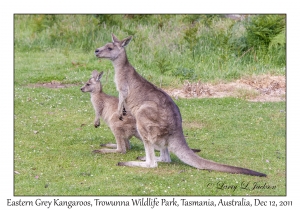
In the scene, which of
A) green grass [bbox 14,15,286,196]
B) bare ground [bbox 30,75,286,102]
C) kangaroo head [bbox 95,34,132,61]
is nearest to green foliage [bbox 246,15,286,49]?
green grass [bbox 14,15,286,196]

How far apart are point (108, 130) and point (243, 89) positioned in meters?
3.54

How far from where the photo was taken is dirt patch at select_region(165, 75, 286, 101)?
1211 centimetres

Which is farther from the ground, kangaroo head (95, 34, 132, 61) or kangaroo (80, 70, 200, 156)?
kangaroo head (95, 34, 132, 61)

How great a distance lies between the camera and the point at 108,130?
10.2m

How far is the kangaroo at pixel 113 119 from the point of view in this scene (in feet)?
28.1

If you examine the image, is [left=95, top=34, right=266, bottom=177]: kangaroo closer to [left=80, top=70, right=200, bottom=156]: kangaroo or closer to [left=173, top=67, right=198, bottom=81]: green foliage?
[left=80, top=70, right=200, bottom=156]: kangaroo

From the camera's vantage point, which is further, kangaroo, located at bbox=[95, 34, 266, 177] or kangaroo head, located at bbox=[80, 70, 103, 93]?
kangaroo head, located at bbox=[80, 70, 103, 93]

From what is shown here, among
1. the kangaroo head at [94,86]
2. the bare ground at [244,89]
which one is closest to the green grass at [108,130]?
the bare ground at [244,89]

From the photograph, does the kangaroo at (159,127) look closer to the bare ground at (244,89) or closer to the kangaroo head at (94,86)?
the kangaroo head at (94,86)

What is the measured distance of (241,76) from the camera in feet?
42.7

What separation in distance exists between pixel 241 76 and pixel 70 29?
18.4 ft

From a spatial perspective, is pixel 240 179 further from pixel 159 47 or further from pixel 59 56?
pixel 59 56

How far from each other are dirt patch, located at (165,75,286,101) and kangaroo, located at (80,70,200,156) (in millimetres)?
3155

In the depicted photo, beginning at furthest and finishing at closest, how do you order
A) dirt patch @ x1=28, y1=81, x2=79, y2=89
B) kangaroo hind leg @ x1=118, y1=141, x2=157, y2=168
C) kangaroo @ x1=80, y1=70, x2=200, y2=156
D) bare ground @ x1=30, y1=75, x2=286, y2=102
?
dirt patch @ x1=28, y1=81, x2=79, y2=89 < bare ground @ x1=30, y1=75, x2=286, y2=102 < kangaroo @ x1=80, y1=70, x2=200, y2=156 < kangaroo hind leg @ x1=118, y1=141, x2=157, y2=168
